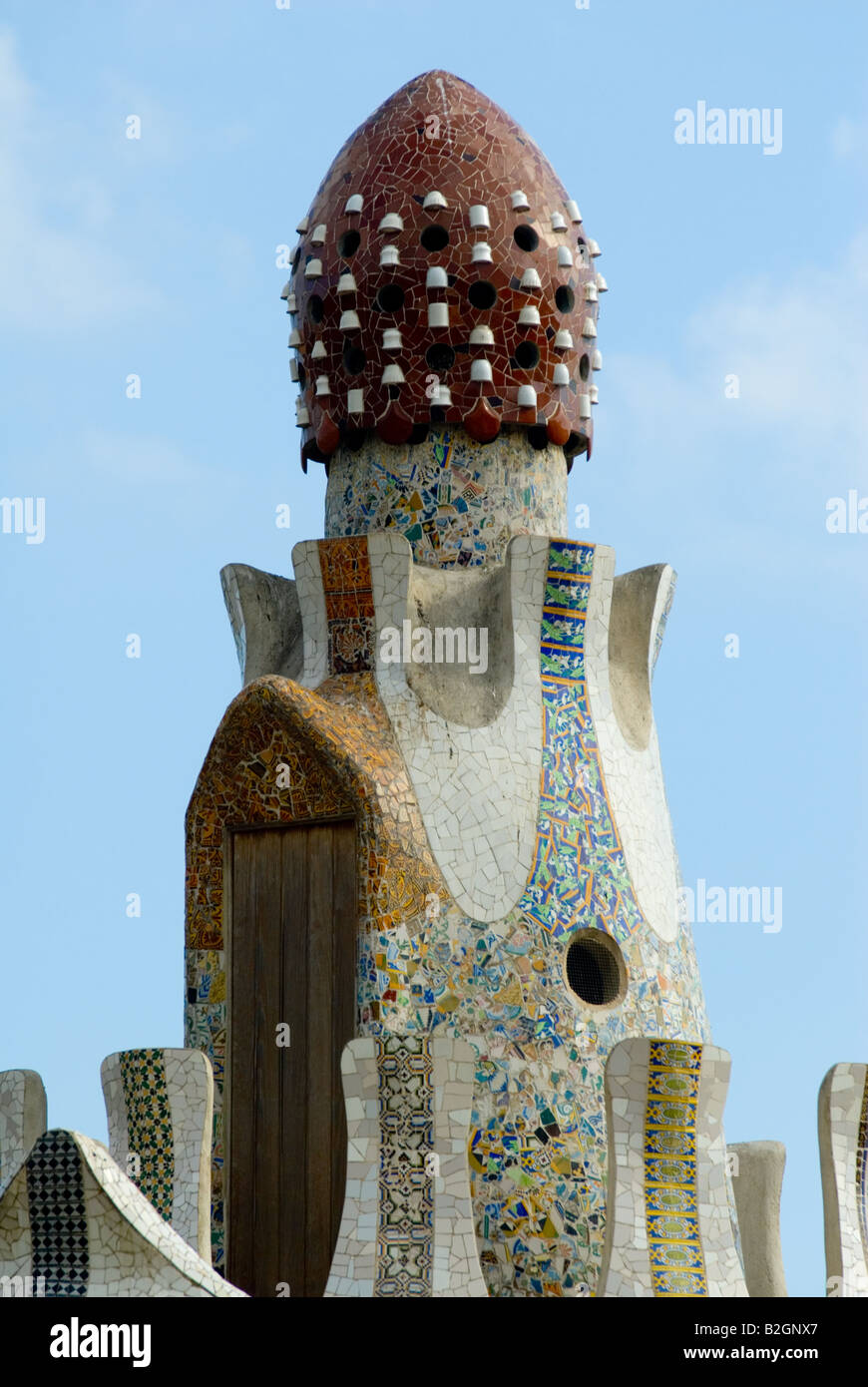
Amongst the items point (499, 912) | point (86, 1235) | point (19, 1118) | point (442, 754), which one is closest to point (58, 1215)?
point (86, 1235)

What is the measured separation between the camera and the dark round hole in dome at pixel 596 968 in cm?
1307

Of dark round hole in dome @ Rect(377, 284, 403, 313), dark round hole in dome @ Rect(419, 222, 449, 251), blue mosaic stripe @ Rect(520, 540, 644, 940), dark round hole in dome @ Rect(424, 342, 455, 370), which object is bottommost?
blue mosaic stripe @ Rect(520, 540, 644, 940)

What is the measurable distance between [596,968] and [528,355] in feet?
11.2

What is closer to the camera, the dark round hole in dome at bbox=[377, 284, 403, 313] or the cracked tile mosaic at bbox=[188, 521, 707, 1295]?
the cracked tile mosaic at bbox=[188, 521, 707, 1295]

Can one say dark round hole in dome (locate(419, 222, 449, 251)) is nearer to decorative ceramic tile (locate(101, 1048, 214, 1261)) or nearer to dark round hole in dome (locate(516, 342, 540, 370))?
dark round hole in dome (locate(516, 342, 540, 370))

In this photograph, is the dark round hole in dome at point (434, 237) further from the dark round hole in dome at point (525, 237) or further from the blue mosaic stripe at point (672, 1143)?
the blue mosaic stripe at point (672, 1143)

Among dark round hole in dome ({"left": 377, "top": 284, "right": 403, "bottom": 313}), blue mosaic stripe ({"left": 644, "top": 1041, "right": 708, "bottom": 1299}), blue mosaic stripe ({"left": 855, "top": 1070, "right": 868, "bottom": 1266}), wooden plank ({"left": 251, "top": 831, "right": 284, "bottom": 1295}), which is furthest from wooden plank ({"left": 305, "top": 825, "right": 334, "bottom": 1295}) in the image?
dark round hole in dome ({"left": 377, "top": 284, "right": 403, "bottom": 313})

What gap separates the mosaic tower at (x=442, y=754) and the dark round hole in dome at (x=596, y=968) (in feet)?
0.05

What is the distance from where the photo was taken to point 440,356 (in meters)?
14.0

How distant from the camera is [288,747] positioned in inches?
517

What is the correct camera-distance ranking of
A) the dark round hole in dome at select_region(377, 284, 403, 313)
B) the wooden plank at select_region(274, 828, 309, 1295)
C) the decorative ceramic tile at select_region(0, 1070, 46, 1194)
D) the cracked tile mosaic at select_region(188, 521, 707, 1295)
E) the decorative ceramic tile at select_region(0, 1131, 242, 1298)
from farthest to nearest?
the dark round hole in dome at select_region(377, 284, 403, 313), the wooden plank at select_region(274, 828, 309, 1295), the decorative ceramic tile at select_region(0, 1070, 46, 1194), the cracked tile mosaic at select_region(188, 521, 707, 1295), the decorative ceramic tile at select_region(0, 1131, 242, 1298)

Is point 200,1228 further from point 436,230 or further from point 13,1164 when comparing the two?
point 436,230

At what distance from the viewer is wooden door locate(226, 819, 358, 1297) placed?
12.8m
